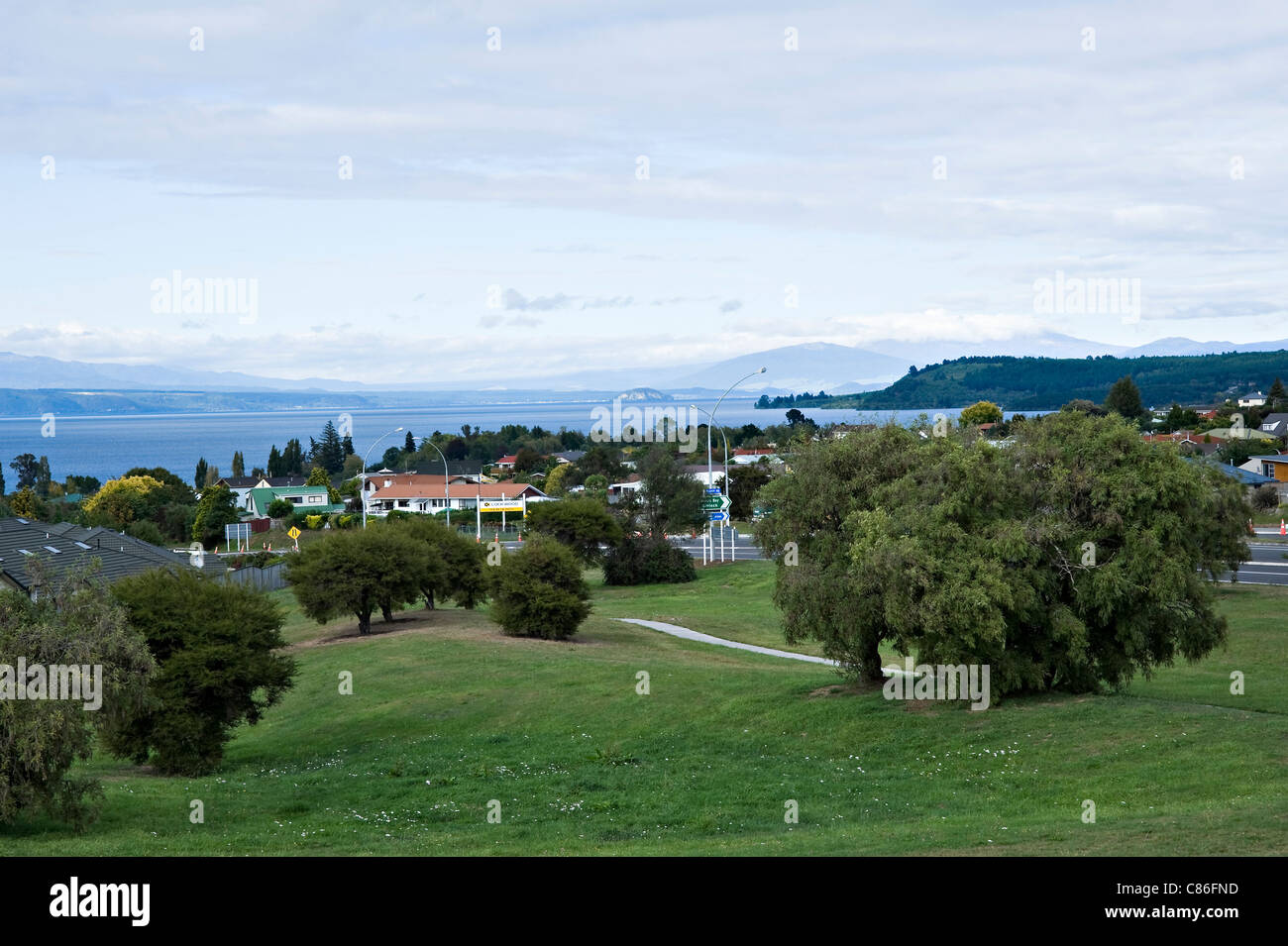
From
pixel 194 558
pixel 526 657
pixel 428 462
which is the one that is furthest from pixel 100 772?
pixel 428 462

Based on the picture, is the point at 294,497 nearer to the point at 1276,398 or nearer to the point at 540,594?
A: the point at 540,594

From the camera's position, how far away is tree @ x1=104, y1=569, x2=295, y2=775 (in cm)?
2469

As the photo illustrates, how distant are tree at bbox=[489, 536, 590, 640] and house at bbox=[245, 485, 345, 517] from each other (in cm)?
9036

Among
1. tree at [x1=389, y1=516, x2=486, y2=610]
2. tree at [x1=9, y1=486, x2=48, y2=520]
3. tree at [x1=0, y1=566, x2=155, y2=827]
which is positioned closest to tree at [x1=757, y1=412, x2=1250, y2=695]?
tree at [x1=0, y1=566, x2=155, y2=827]

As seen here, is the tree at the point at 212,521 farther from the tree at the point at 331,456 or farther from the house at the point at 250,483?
the tree at the point at 331,456

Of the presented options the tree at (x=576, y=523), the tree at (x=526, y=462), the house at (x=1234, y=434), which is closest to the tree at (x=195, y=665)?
the tree at (x=576, y=523)

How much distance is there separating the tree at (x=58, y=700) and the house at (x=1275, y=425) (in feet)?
436

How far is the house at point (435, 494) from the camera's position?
116 m

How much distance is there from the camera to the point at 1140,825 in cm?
1522

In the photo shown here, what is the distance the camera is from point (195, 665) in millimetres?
25109

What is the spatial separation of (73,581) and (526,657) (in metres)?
18.1

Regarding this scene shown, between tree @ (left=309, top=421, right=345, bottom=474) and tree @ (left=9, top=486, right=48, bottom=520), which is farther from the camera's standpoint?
tree @ (left=309, top=421, right=345, bottom=474)

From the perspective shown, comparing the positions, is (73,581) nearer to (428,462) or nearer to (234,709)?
(234,709)

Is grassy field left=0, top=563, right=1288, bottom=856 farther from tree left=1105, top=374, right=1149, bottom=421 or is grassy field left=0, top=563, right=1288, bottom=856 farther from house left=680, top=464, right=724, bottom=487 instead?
tree left=1105, top=374, right=1149, bottom=421
